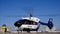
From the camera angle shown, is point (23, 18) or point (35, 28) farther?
point (35, 28)

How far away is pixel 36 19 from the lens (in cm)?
2297

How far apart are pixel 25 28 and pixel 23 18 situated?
167 centimetres

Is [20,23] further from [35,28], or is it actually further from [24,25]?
[35,28]

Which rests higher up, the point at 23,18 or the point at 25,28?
the point at 23,18

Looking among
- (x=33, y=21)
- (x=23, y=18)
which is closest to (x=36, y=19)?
(x=33, y=21)

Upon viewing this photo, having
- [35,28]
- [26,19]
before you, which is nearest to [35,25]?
[35,28]

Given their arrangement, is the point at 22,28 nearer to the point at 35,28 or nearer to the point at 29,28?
the point at 29,28

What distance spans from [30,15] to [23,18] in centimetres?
150

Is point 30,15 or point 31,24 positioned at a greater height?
point 30,15

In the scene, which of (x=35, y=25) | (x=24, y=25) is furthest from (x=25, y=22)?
(x=35, y=25)

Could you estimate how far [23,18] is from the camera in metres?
A: 21.9

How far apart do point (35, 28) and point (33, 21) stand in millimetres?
1722

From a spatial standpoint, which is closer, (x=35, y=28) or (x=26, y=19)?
(x=26, y=19)

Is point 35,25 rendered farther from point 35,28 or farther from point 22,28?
point 22,28
